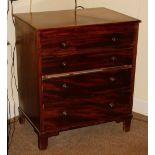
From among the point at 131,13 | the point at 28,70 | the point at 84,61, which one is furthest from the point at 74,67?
the point at 131,13

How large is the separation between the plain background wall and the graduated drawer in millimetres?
380

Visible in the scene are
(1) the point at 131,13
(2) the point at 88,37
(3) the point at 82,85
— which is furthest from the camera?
(1) the point at 131,13

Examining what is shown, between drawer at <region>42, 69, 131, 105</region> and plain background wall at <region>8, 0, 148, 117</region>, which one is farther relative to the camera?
plain background wall at <region>8, 0, 148, 117</region>

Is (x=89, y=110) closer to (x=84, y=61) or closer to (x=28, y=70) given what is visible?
(x=84, y=61)

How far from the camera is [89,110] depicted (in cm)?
216

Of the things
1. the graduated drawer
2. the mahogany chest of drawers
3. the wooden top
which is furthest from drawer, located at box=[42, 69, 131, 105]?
the wooden top

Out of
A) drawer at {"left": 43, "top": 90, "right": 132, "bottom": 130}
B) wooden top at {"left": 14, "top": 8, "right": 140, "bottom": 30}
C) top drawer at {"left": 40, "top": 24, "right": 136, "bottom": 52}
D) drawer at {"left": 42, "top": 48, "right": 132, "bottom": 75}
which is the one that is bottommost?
drawer at {"left": 43, "top": 90, "right": 132, "bottom": 130}

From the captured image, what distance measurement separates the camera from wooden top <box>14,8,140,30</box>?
6.35ft

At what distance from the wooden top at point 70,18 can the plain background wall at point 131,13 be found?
0.19 m

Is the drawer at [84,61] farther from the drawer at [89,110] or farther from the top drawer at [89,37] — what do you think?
the drawer at [89,110]

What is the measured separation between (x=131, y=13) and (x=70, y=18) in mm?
596

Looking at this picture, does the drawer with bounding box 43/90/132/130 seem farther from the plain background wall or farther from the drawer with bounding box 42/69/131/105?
the plain background wall

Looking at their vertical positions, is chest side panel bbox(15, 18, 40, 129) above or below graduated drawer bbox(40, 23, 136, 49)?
below

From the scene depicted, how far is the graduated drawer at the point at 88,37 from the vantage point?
1.88m
